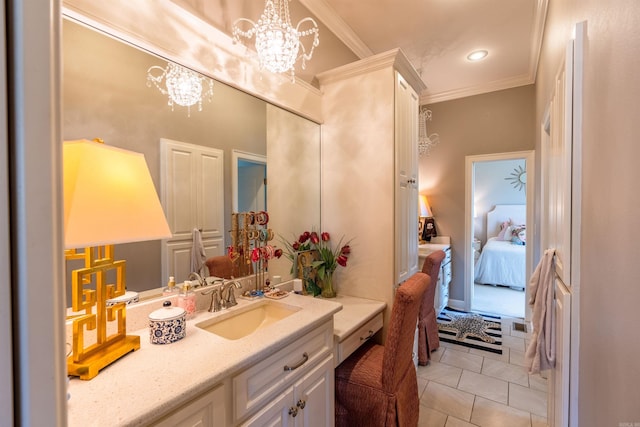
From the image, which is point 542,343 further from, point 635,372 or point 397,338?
point 635,372

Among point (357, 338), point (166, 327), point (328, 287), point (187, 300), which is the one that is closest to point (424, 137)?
point (328, 287)

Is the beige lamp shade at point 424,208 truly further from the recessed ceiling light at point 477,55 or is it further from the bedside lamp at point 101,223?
the bedside lamp at point 101,223

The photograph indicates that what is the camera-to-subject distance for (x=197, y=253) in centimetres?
149

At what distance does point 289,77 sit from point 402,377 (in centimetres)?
203

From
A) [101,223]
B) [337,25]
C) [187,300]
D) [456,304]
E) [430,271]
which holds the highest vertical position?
[337,25]

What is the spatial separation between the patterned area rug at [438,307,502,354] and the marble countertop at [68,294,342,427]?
2.58m

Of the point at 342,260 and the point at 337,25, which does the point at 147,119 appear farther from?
the point at 337,25

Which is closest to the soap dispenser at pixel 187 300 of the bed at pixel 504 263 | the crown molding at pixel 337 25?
the crown molding at pixel 337 25

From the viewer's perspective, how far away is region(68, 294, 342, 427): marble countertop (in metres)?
0.72

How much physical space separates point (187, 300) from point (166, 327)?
0.25 meters

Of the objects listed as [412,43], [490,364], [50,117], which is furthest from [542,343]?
[412,43]

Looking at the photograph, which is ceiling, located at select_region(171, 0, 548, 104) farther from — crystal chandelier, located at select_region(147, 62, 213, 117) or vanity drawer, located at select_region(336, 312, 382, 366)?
vanity drawer, located at select_region(336, 312, 382, 366)

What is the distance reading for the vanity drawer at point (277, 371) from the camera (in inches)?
38.8

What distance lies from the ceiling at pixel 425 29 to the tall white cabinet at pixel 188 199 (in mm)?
730
